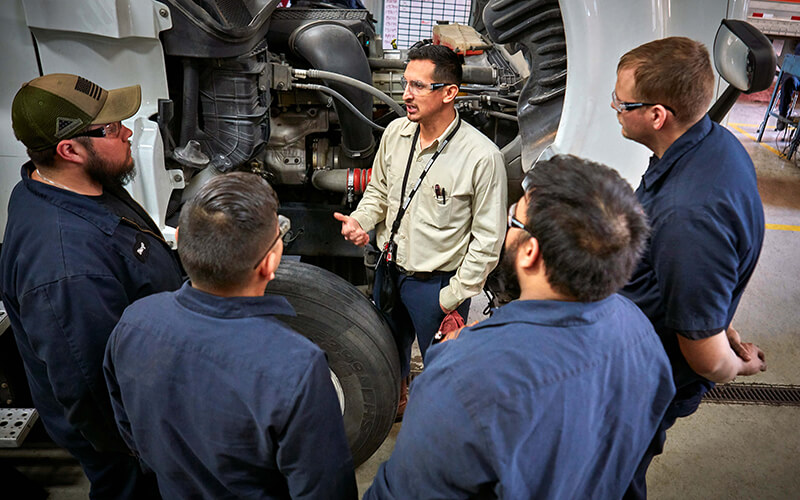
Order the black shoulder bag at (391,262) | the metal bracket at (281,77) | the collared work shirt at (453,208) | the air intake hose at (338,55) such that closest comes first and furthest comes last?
the collared work shirt at (453,208)
the black shoulder bag at (391,262)
the metal bracket at (281,77)
the air intake hose at (338,55)

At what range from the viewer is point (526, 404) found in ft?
2.88

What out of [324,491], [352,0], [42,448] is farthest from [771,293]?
[42,448]

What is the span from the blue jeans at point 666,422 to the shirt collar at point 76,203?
1.56 m

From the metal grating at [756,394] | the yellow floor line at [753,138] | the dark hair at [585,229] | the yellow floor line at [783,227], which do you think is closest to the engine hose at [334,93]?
the dark hair at [585,229]

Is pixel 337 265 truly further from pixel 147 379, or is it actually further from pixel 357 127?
pixel 147 379

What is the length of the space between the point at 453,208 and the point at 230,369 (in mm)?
1198

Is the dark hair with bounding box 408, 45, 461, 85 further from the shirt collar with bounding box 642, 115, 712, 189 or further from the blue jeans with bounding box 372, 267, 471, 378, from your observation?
the shirt collar with bounding box 642, 115, 712, 189

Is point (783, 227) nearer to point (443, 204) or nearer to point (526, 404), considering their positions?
point (443, 204)

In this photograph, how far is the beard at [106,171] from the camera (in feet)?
5.02

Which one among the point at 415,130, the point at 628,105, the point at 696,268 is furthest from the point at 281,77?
the point at 696,268

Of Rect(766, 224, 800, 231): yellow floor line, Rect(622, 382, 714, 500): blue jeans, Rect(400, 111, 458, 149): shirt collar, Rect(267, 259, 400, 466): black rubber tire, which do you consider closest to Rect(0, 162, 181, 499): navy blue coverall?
Rect(267, 259, 400, 466): black rubber tire

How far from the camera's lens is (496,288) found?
7.54ft

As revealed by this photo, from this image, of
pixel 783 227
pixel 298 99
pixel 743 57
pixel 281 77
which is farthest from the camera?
pixel 783 227

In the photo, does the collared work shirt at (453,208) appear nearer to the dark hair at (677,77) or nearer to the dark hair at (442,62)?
the dark hair at (442,62)
